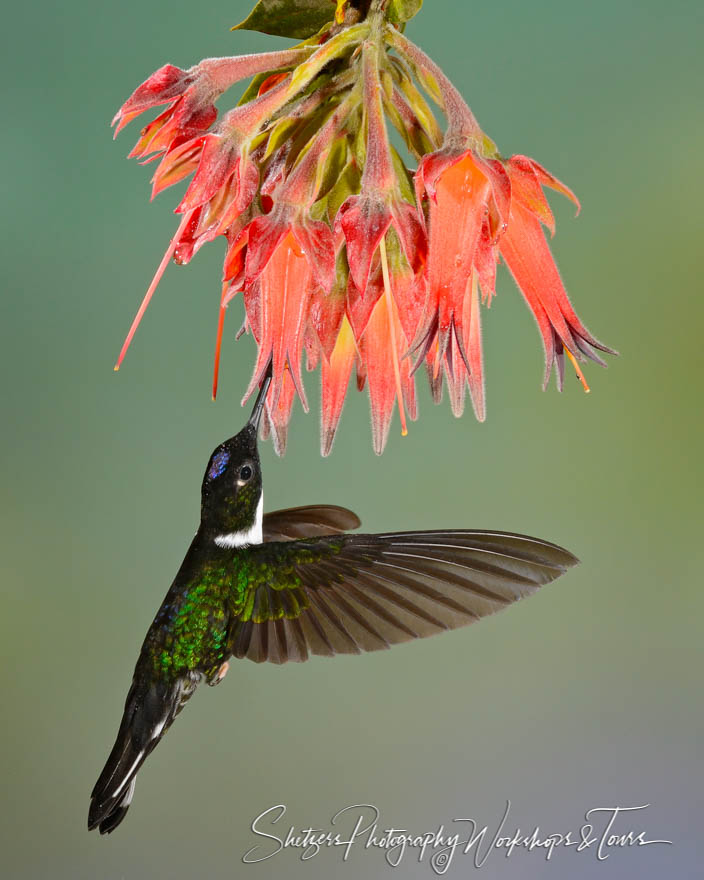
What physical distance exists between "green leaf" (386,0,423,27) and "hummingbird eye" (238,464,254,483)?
0.27 meters

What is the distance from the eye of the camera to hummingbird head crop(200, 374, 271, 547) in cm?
59

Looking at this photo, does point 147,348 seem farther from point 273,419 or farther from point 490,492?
point 273,419

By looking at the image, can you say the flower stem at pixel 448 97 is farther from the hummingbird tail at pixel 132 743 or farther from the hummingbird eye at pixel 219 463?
the hummingbird tail at pixel 132 743

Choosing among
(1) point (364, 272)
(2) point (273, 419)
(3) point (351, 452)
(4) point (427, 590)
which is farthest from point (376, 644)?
(3) point (351, 452)

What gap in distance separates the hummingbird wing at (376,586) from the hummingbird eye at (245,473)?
0.06 m

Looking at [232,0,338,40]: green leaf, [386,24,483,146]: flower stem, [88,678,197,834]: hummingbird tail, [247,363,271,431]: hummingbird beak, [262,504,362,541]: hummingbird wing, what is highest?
[232,0,338,40]: green leaf

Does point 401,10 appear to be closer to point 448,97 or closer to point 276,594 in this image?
point 448,97

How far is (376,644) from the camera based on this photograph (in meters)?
0.62

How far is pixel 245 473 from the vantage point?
61cm

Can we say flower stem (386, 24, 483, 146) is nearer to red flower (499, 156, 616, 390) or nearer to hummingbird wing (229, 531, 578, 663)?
red flower (499, 156, 616, 390)

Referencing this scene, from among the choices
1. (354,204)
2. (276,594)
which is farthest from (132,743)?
(354,204)

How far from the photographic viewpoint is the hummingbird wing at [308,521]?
0.78 meters

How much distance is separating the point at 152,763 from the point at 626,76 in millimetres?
1132

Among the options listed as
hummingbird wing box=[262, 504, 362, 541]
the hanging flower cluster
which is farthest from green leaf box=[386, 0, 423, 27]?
hummingbird wing box=[262, 504, 362, 541]
